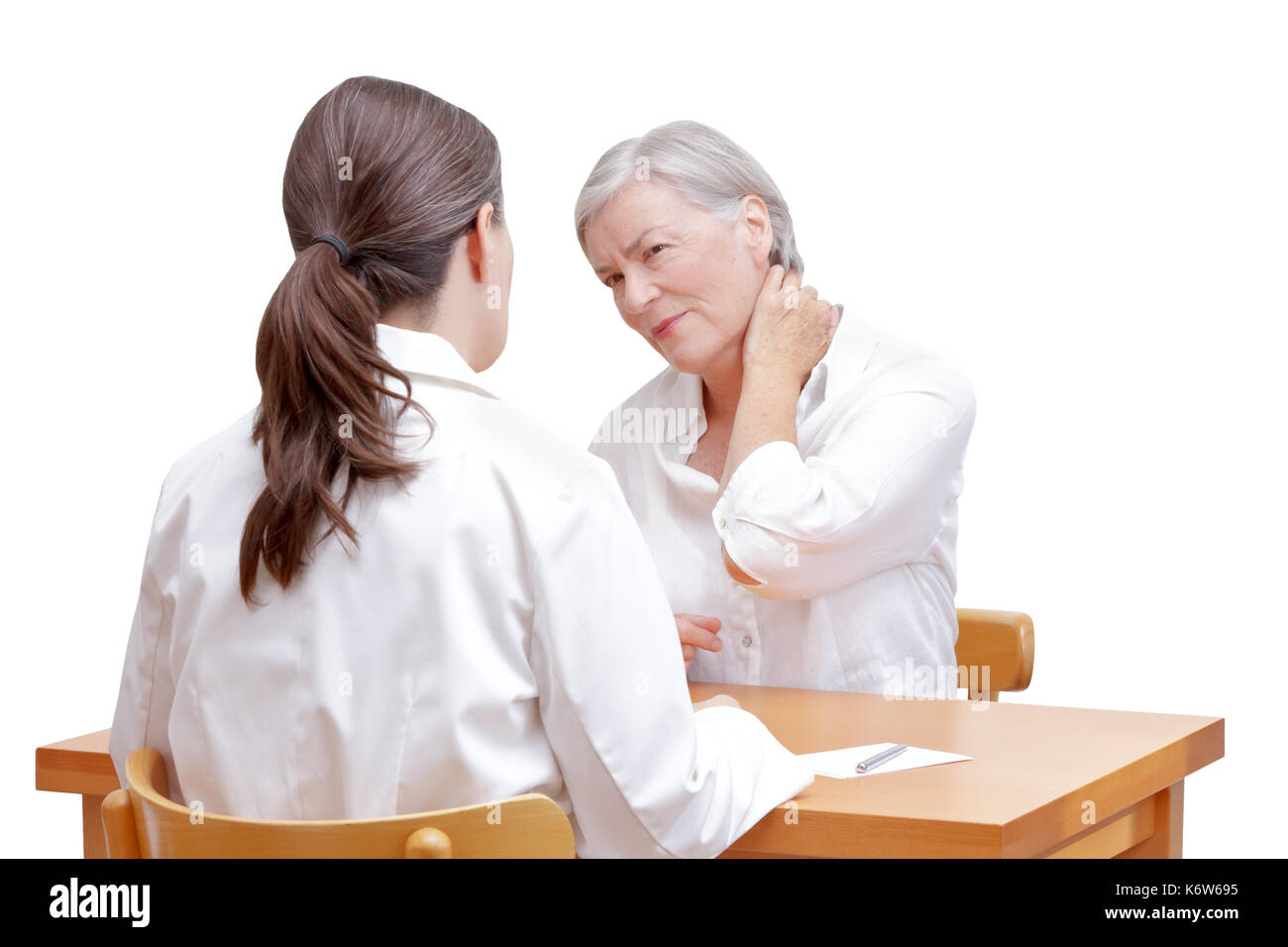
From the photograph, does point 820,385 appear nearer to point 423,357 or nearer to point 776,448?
point 776,448

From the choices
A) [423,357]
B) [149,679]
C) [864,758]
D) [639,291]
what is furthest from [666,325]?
[149,679]

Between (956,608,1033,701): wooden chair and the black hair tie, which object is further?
(956,608,1033,701): wooden chair

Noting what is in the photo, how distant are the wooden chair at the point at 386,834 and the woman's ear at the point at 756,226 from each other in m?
1.53

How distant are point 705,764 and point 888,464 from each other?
3.36ft

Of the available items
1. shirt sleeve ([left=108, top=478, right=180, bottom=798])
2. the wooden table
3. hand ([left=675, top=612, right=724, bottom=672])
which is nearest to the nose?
hand ([left=675, top=612, right=724, bottom=672])

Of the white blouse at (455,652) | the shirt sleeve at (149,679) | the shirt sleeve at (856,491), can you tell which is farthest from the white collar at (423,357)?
the shirt sleeve at (856,491)

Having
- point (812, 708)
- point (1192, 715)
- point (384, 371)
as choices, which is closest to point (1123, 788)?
point (1192, 715)

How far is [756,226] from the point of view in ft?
10.1

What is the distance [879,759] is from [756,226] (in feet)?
3.85

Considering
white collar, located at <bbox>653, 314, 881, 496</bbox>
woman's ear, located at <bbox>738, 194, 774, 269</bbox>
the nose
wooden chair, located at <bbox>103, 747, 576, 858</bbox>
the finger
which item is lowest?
wooden chair, located at <bbox>103, 747, 576, 858</bbox>

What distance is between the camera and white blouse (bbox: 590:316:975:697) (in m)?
2.83

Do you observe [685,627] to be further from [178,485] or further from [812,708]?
[178,485]

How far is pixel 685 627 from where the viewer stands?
3014mm

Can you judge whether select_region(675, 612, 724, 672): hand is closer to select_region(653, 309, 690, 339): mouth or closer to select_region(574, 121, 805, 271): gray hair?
select_region(653, 309, 690, 339): mouth
